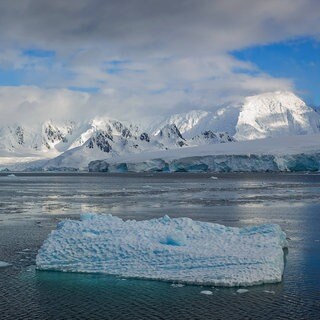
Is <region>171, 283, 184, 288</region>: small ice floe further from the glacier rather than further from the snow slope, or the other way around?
the snow slope

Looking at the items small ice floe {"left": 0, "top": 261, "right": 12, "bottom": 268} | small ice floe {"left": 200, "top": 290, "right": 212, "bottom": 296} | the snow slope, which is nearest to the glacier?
the snow slope

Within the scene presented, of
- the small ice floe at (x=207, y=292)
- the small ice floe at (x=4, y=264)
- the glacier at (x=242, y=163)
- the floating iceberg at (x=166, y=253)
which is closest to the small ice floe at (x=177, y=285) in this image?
the floating iceberg at (x=166, y=253)

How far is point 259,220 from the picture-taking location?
25.3m

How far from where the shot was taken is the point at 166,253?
14.3 m

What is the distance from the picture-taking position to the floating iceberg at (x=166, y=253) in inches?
520

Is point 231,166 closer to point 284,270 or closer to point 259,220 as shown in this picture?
point 259,220

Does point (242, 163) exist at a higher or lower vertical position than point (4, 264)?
higher

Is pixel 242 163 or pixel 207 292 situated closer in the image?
pixel 207 292

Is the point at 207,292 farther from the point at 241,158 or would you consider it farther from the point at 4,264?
the point at 241,158

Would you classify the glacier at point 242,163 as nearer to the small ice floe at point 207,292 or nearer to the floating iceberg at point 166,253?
the floating iceberg at point 166,253

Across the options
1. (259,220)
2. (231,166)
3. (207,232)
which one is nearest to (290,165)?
(231,166)

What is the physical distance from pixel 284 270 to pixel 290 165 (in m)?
97.8

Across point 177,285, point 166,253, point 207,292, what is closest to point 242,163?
point 166,253

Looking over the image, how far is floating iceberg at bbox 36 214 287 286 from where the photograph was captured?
13.2 m
